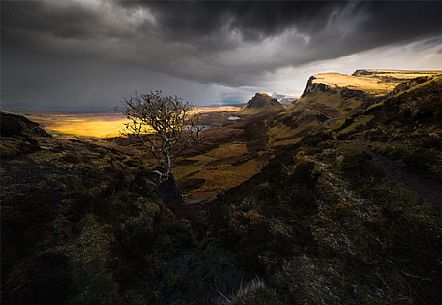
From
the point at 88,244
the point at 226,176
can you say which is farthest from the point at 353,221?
the point at 226,176

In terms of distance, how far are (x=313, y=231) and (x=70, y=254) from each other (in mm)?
13451

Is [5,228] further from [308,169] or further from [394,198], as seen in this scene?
[394,198]

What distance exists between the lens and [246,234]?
13758 millimetres

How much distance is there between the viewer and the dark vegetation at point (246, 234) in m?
8.99

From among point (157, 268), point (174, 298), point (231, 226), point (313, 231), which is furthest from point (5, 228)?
point (313, 231)

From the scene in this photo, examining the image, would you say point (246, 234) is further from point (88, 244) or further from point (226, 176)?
point (226, 176)

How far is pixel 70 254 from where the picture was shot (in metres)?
10.4

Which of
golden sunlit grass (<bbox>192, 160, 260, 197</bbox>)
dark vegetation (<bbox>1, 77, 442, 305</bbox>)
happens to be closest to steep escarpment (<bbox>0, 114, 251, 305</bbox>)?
dark vegetation (<bbox>1, 77, 442, 305</bbox>)

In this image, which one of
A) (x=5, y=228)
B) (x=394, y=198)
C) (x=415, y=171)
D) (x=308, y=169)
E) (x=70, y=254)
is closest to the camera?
(x=5, y=228)

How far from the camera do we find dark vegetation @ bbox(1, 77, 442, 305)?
8.99 m

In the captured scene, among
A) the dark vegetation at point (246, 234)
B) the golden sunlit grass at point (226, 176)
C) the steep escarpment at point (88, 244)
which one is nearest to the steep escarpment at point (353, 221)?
the dark vegetation at point (246, 234)

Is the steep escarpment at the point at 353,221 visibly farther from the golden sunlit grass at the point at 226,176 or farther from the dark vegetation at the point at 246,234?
the golden sunlit grass at the point at 226,176

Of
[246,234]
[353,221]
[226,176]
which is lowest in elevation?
[226,176]

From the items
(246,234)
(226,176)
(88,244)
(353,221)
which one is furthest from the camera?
(226,176)
